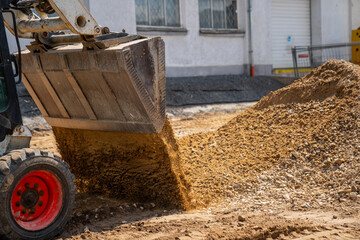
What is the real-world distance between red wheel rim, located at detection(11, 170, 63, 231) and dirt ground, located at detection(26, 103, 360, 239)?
10.5 inches

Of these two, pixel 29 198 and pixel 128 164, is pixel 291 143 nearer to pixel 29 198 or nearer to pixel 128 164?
pixel 128 164

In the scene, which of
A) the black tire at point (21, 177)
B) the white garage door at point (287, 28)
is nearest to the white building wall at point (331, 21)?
the white garage door at point (287, 28)

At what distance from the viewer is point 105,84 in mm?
4305

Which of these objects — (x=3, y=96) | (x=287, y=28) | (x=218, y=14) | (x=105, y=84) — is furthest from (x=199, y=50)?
(x=3, y=96)

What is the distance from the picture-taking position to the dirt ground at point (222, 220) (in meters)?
3.66

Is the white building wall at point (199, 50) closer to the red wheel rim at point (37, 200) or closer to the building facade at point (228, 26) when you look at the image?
the building facade at point (228, 26)

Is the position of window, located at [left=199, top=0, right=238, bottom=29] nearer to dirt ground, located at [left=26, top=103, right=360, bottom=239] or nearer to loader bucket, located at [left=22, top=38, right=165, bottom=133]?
loader bucket, located at [left=22, top=38, right=165, bottom=133]

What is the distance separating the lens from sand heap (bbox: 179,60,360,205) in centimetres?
498

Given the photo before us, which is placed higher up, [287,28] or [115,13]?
[115,13]

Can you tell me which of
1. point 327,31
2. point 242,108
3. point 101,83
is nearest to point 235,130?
point 101,83

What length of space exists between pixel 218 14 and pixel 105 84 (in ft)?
40.0

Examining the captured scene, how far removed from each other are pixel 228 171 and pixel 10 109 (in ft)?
9.05

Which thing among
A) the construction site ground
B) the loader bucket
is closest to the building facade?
the construction site ground

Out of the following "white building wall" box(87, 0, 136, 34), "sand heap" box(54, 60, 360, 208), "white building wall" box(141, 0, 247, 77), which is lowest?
"sand heap" box(54, 60, 360, 208)
